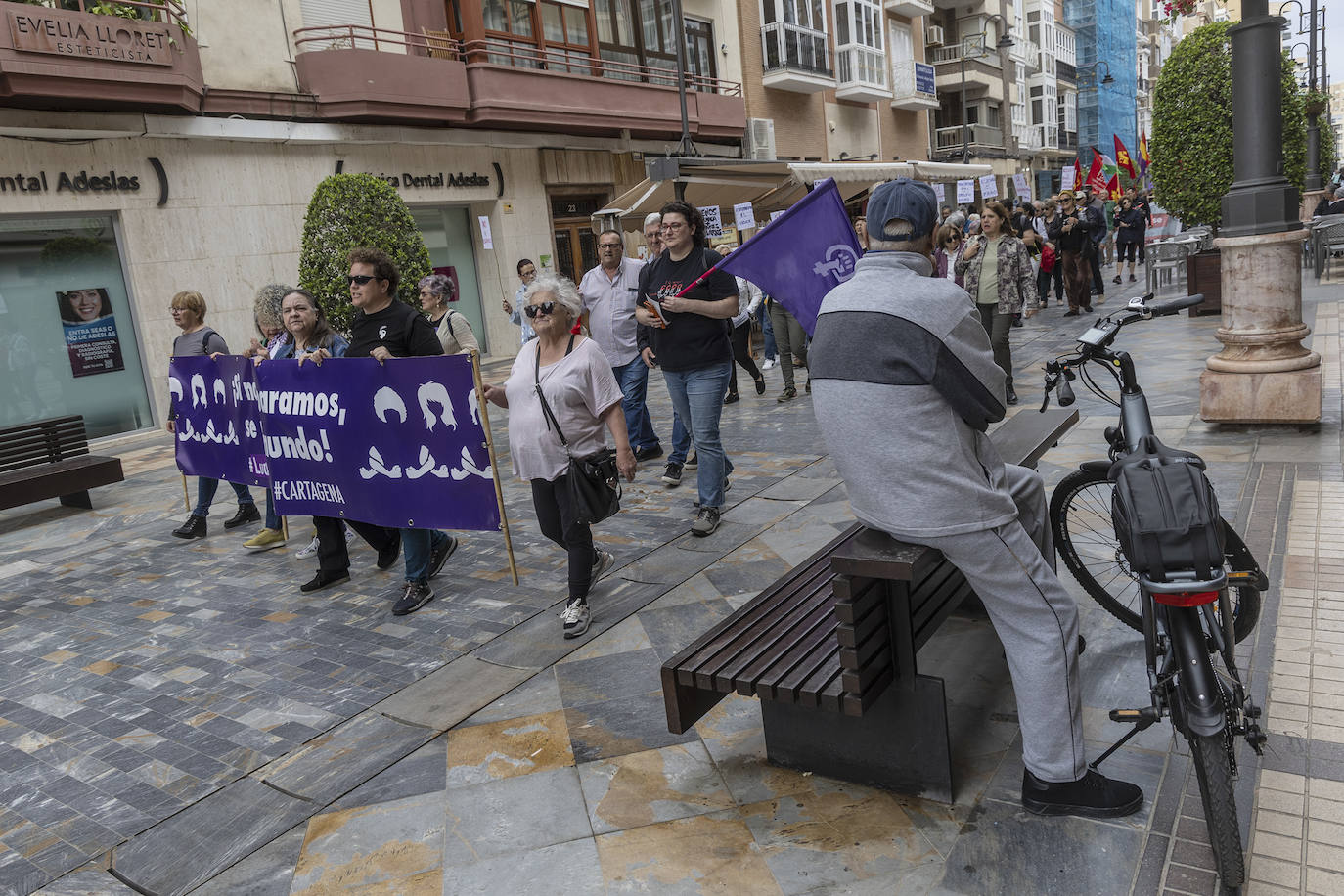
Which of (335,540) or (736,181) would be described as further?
(736,181)

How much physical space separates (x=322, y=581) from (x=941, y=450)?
14.2 ft

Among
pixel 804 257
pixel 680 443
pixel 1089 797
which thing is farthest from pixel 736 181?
pixel 1089 797

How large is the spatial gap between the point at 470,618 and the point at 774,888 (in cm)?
270

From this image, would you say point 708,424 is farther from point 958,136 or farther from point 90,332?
point 958,136

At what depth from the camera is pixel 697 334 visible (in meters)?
6.00

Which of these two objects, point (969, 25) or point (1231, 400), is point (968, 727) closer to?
point (1231, 400)

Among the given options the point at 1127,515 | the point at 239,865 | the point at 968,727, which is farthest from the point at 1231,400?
the point at 239,865

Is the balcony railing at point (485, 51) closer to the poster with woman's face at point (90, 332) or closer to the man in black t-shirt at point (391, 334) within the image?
the poster with woman's face at point (90, 332)

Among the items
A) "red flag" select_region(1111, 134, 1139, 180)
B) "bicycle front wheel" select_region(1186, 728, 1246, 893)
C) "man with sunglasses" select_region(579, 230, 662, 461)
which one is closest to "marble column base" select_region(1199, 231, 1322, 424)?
"man with sunglasses" select_region(579, 230, 662, 461)

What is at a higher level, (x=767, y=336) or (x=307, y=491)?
(x=767, y=336)

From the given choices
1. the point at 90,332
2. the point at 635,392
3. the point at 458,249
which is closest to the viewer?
the point at 635,392

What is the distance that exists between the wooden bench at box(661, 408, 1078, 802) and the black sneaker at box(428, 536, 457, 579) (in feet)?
9.33

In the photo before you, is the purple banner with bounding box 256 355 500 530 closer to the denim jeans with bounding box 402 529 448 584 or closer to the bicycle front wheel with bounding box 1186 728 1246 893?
the denim jeans with bounding box 402 529 448 584

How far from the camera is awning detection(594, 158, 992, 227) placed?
13.5 metres
